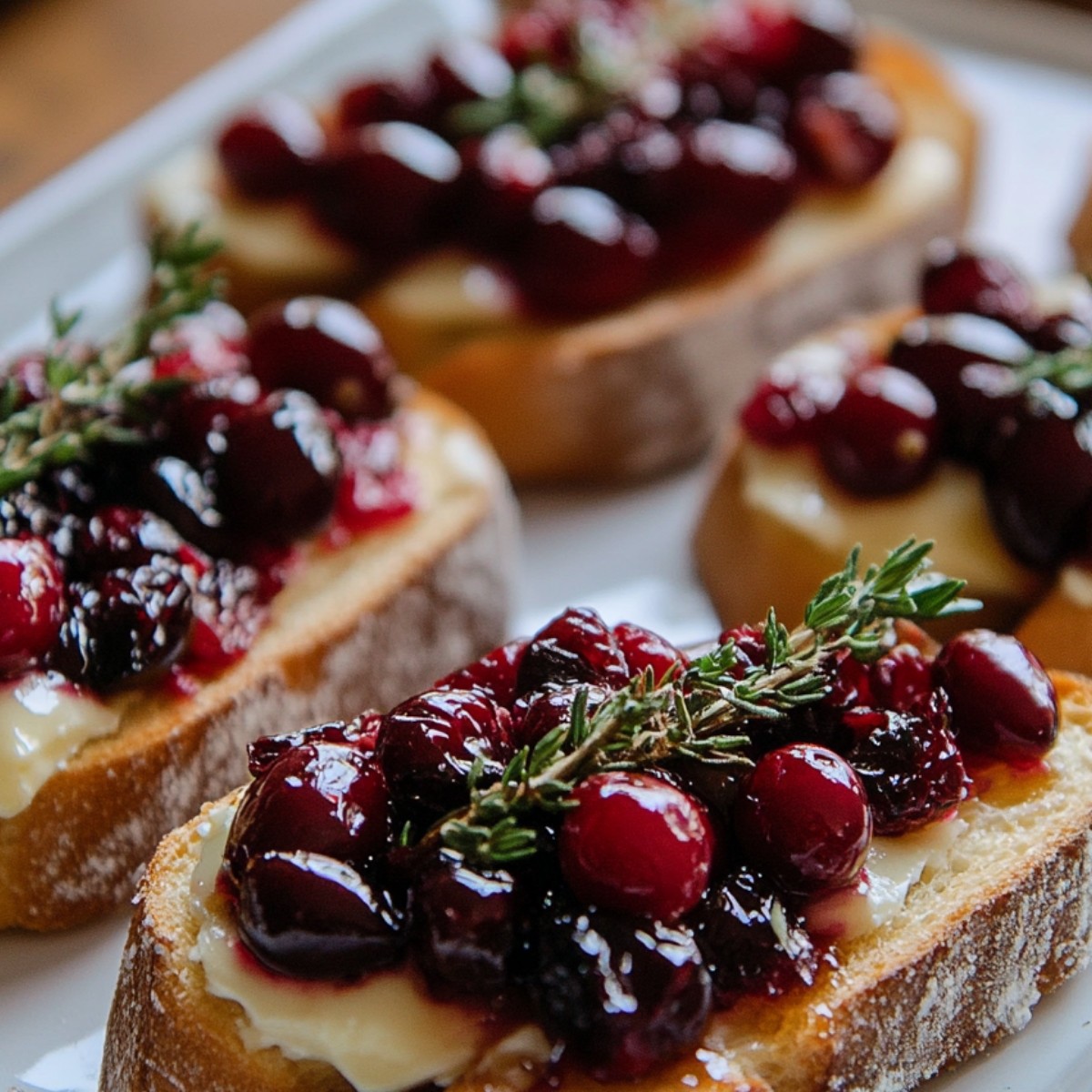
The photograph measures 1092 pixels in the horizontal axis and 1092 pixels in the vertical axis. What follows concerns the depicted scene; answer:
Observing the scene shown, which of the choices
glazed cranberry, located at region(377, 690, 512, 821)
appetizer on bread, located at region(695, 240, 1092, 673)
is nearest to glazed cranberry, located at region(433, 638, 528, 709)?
glazed cranberry, located at region(377, 690, 512, 821)

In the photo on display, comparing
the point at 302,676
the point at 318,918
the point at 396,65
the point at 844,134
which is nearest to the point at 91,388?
the point at 302,676

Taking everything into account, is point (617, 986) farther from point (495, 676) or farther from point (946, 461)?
point (946, 461)

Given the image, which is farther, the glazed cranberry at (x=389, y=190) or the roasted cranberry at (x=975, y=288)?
the glazed cranberry at (x=389, y=190)

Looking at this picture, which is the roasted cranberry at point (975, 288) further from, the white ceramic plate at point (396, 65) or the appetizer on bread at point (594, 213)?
the white ceramic plate at point (396, 65)

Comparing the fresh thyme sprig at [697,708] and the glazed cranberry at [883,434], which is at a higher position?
the fresh thyme sprig at [697,708]

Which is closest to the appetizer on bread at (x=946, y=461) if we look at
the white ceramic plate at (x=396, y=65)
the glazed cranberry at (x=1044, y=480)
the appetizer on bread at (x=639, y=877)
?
the glazed cranberry at (x=1044, y=480)

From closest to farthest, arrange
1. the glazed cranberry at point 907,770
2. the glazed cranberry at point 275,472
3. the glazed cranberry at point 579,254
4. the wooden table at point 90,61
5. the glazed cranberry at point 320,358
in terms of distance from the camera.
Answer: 1. the glazed cranberry at point 907,770
2. the glazed cranberry at point 275,472
3. the glazed cranberry at point 320,358
4. the glazed cranberry at point 579,254
5. the wooden table at point 90,61

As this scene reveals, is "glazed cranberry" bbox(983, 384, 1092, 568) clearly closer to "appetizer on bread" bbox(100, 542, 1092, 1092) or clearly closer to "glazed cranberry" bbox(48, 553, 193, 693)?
"appetizer on bread" bbox(100, 542, 1092, 1092)
